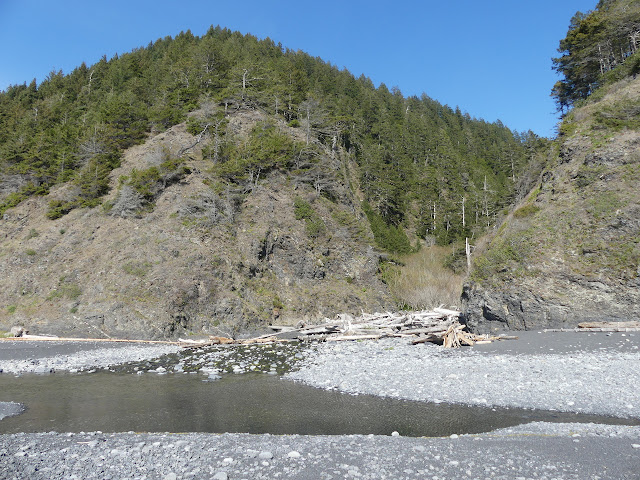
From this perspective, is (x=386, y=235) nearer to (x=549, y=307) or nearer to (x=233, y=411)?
(x=549, y=307)

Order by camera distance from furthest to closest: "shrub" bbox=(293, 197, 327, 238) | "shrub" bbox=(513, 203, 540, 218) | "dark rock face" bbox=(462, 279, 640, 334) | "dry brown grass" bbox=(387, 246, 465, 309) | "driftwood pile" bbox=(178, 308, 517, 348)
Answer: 1. "shrub" bbox=(293, 197, 327, 238)
2. "dry brown grass" bbox=(387, 246, 465, 309)
3. "shrub" bbox=(513, 203, 540, 218)
4. "driftwood pile" bbox=(178, 308, 517, 348)
5. "dark rock face" bbox=(462, 279, 640, 334)

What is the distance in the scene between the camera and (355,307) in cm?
3975

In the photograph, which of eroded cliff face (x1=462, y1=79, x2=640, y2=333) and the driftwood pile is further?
the driftwood pile

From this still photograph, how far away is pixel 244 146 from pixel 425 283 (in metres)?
28.4

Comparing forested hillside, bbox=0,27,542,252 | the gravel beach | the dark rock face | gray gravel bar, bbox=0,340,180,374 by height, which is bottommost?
gray gravel bar, bbox=0,340,180,374

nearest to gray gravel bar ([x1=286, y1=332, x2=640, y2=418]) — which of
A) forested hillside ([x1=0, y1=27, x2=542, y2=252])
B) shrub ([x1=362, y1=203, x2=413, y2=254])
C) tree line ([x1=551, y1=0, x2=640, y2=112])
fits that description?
forested hillside ([x1=0, y1=27, x2=542, y2=252])

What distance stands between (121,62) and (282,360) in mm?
76153

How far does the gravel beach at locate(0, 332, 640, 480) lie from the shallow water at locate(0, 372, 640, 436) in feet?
2.87

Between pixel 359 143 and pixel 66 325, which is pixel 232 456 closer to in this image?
pixel 66 325

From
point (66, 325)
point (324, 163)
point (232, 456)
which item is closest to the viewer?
point (232, 456)

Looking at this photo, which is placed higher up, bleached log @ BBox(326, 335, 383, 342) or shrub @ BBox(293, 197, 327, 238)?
shrub @ BBox(293, 197, 327, 238)

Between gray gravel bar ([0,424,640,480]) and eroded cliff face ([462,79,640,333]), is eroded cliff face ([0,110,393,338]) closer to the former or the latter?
eroded cliff face ([462,79,640,333])

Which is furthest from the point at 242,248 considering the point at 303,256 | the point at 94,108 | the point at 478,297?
the point at 94,108

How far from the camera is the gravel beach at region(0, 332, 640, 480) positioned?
20.0 feet
